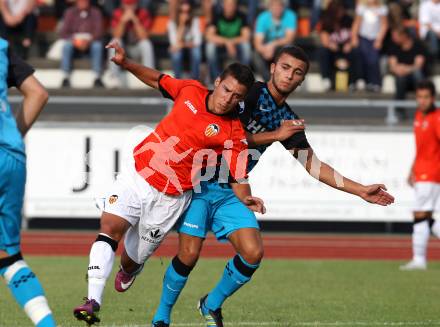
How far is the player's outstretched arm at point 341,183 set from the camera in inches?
304

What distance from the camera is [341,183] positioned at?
26.2 ft

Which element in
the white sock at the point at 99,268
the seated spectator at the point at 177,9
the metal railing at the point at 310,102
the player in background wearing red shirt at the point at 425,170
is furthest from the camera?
the seated spectator at the point at 177,9

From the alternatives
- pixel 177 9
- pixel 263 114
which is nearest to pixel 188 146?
pixel 263 114

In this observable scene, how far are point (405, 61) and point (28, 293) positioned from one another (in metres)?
14.3

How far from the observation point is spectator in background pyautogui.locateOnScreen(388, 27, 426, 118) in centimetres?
1900

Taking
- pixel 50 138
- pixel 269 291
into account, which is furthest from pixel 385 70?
pixel 269 291

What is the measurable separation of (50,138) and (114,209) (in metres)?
9.93

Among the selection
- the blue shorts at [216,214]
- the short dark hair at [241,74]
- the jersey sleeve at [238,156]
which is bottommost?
the blue shorts at [216,214]

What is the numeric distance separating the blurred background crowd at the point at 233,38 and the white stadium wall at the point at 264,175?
2561 millimetres

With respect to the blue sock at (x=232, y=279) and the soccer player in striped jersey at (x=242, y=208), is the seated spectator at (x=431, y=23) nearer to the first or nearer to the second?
the soccer player in striped jersey at (x=242, y=208)

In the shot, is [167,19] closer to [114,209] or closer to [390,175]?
[390,175]

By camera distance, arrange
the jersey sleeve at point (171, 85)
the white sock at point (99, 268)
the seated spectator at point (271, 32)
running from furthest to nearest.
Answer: the seated spectator at point (271, 32)
the jersey sleeve at point (171, 85)
the white sock at point (99, 268)

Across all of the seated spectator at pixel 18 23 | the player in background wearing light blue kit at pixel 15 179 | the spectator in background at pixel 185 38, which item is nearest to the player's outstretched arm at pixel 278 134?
the player in background wearing light blue kit at pixel 15 179

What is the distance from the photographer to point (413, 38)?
19578 millimetres
